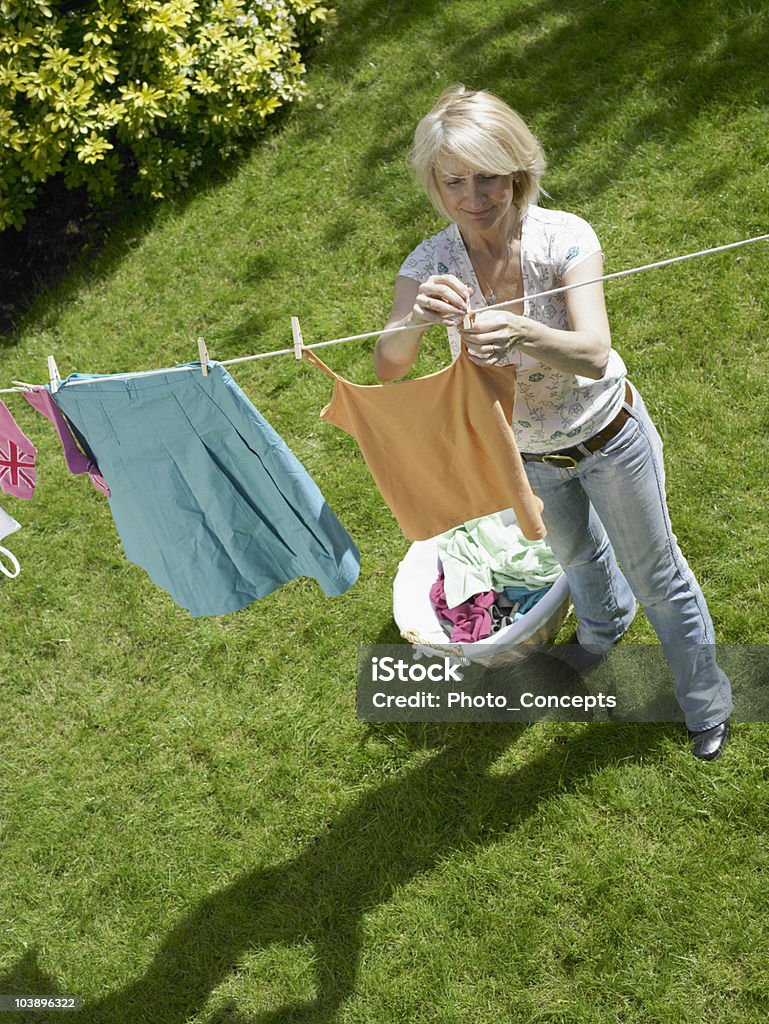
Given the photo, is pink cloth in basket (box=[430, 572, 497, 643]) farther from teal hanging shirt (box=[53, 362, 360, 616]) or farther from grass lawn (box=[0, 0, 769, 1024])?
teal hanging shirt (box=[53, 362, 360, 616])

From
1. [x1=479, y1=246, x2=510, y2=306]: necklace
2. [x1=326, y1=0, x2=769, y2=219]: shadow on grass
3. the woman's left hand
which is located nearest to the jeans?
[x1=479, y1=246, x2=510, y2=306]: necklace

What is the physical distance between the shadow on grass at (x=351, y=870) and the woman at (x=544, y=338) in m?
0.65

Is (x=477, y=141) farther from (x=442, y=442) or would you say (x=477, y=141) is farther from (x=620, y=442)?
(x=620, y=442)

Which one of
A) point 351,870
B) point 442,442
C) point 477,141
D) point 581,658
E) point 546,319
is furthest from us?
point 581,658

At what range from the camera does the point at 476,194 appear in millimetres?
2422

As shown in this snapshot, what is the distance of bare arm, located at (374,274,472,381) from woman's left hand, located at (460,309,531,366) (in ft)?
0.19

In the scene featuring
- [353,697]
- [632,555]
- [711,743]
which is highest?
[632,555]

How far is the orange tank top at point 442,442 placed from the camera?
99.0 inches

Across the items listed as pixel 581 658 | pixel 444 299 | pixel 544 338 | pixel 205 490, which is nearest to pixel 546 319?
pixel 544 338

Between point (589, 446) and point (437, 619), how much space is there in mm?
1370

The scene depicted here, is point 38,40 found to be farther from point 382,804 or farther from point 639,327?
point 382,804

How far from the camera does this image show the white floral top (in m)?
2.51

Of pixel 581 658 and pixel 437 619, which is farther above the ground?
pixel 437 619

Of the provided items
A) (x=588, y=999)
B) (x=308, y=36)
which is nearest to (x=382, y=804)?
(x=588, y=999)
